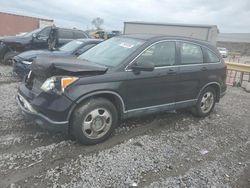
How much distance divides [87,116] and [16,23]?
30.9 metres

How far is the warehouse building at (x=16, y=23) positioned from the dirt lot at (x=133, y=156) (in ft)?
91.2

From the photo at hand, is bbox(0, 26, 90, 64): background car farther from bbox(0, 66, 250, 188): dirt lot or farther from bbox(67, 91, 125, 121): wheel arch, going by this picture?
bbox(67, 91, 125, 121): wheel arch

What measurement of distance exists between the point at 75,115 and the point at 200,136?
8.03ft

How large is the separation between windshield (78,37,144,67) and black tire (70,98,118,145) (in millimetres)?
726

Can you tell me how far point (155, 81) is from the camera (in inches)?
187

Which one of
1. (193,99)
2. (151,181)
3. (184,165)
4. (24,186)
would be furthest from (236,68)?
(24,186)

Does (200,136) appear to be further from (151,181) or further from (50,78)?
(50,78)

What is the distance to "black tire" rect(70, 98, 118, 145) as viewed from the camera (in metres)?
3.88

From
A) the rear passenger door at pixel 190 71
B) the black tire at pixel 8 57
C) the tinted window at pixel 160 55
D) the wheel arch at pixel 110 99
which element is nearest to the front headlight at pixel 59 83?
the wheel arch at pixel 110 99

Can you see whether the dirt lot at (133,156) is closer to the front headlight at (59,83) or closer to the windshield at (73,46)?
the front headlight at (59,83)

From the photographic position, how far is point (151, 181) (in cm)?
337

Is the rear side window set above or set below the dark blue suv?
above

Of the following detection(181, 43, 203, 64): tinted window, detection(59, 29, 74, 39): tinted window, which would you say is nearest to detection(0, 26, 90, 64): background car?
detection(59, 29, 74, 39): tinted window

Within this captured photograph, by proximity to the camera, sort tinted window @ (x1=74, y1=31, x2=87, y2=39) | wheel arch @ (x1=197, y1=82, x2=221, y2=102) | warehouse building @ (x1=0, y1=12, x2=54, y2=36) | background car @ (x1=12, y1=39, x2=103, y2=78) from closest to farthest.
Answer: wheel arch @ (x1=197, y1=82, x2=221, y2=102)
background car @ (x1=12, y1=39, x2=103, y2=78)
tinted window @ (x1=74, y1=31, x2=87, y2=39)
warehouse building @ (x1=0, y1=12, x2=54, y2=36)
